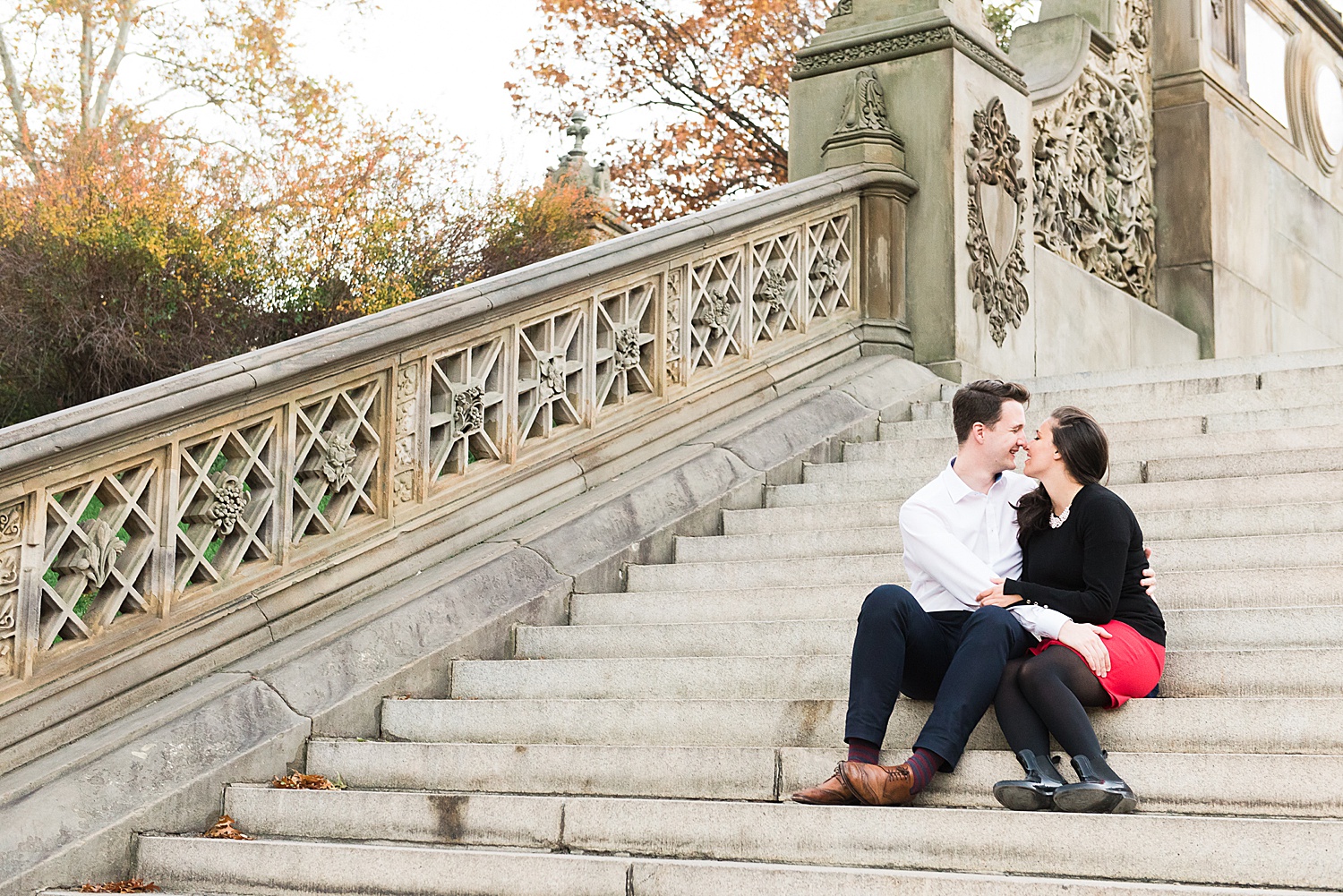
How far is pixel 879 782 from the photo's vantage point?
3.96 metres

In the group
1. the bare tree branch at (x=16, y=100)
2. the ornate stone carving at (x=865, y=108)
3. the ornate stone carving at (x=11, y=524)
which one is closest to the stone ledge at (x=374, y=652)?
the ornate stone carving at (x=11, y=524)

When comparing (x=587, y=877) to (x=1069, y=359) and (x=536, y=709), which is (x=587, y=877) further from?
(x=1069, y=359)

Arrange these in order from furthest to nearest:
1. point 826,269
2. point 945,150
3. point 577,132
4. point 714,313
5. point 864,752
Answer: point 577,132, point 945,150, point 826,269, point 714,313, point 864,752

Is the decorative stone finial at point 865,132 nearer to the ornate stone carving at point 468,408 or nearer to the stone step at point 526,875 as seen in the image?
the ornate stone carving at point 468,408

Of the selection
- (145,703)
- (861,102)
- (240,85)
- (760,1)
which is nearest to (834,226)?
(861,102)

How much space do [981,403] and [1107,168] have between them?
25.1ft

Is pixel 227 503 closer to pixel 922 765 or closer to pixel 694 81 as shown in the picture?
pixel 922 765

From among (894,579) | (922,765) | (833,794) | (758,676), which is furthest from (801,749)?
(894,579)

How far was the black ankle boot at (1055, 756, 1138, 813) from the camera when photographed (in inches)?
147

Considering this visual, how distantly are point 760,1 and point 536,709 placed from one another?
17.4 meters

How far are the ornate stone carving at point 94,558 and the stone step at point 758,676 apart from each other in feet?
4.38

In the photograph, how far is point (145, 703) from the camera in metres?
5.07

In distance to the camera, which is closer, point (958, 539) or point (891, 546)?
Result: point (958, 539)

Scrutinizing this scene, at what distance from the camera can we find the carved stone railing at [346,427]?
16.1ft
